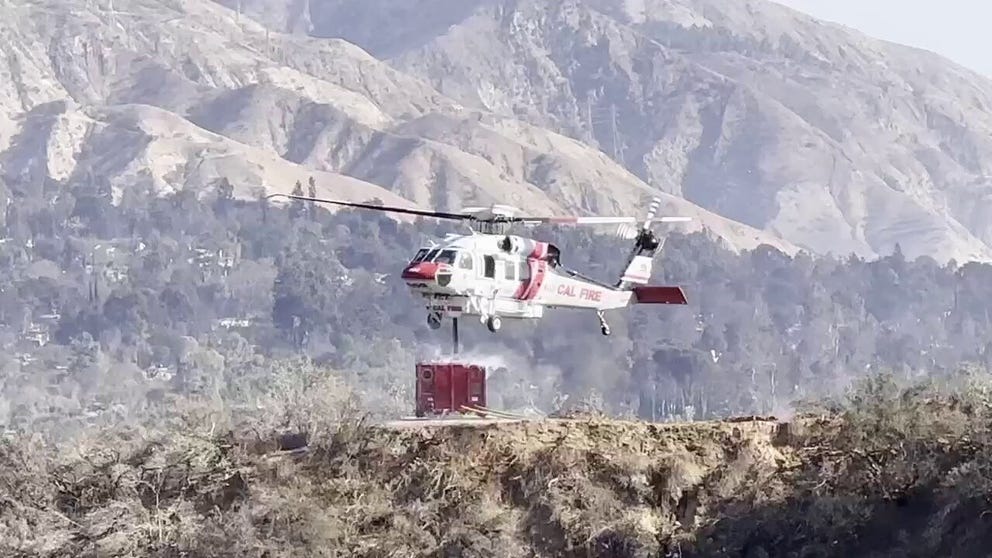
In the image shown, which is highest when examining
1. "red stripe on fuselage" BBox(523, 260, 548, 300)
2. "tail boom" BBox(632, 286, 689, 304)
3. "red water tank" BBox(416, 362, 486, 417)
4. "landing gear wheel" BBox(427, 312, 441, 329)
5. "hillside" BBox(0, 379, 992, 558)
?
"red stripe on fuselage" BBox(523, 260, 548, 300)

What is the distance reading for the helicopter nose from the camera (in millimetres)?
38250

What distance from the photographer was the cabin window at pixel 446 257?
38.4 metres

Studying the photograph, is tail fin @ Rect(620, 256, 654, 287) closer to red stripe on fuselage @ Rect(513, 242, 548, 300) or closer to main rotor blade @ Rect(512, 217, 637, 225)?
main rotor blade @ Rect(512, 217, 637, 225)

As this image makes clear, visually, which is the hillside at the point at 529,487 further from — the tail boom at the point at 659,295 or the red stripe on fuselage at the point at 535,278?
the tail boom at the point at 659,295

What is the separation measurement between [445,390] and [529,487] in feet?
19.9

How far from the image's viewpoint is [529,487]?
105ft

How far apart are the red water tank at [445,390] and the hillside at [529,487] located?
12.3ft

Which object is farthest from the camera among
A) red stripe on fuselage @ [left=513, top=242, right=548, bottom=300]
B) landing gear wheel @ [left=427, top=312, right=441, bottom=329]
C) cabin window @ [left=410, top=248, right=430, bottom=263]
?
red stripe on fuselage @ [left=513, top=242, right=548, bottom=300]

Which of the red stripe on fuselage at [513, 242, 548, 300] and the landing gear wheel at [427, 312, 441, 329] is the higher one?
the red stripe on fuselage at [513, 242, 548, 300]

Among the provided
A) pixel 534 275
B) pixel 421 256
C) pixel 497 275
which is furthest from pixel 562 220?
pixel 421 256

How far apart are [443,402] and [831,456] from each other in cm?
834

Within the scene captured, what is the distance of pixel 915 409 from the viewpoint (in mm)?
31156

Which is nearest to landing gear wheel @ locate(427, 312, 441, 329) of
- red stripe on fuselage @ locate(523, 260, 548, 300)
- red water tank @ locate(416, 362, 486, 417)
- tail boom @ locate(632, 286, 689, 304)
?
red water tank @ locate(416, 362, 486, 417)

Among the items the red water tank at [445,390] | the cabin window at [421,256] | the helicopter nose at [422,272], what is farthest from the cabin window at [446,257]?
the red water tank at [445,390]
